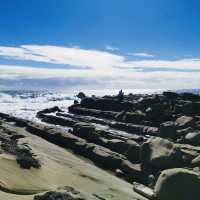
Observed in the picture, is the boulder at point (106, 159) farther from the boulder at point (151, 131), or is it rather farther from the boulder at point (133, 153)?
the boulder at point (151, 131)

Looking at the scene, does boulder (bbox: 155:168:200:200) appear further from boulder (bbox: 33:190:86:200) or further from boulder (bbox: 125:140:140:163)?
boulder (bbox: 125:140:140:163)

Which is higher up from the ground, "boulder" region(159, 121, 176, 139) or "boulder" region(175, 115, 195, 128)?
"boulder" region(175, 115, 195, 128)

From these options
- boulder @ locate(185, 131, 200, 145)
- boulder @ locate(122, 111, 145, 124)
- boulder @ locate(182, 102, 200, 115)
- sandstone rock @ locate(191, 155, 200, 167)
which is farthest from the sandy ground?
boulder @ locate(182, 102, 200, 115)

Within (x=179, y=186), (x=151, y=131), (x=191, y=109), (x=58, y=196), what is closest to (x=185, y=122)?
(x=151, y=131)

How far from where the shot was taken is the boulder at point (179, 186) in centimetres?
1567

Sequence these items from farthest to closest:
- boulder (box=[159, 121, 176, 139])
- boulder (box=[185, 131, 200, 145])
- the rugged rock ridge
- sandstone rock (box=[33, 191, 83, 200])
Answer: boulder (box=[159, 121, 176, 139]), boulder (box=[185, 131, 200, 145]), the rugged rock ridge, sandstone rock (box=[33, 191, 83, 200])

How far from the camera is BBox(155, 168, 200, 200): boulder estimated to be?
15.7m

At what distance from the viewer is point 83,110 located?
2292 inches

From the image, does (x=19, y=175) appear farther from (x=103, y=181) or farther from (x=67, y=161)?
(x=67, y=161)

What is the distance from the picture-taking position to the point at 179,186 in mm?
15703

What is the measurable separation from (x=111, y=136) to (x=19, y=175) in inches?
Result: 669

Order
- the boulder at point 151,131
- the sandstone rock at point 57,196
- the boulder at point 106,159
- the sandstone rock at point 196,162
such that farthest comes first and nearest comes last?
the boulder at point 151,131, the boulder at point 106,159, the sandstone rock at point 196,162, the sandstone rock at point 57,196

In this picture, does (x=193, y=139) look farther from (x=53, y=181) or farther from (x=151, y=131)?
(x=53, y=181)

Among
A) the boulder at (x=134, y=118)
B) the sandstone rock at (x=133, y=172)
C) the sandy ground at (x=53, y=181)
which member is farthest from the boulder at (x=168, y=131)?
the sandy ground at (x=53, y=181)
